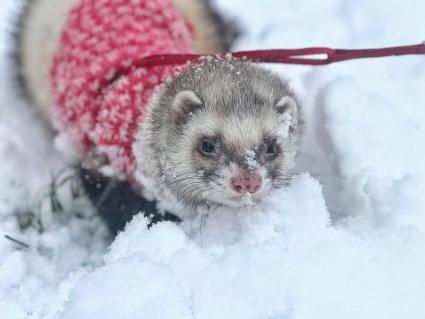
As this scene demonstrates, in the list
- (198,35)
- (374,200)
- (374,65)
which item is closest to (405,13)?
(374,65)

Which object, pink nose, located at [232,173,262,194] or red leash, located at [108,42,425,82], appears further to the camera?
red leash, located at [108,42,425,82]

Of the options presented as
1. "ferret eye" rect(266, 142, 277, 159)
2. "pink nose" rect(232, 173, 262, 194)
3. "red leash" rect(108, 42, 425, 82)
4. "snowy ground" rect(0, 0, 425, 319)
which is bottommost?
"snowy ground" rect(0, 0, 425, 319)

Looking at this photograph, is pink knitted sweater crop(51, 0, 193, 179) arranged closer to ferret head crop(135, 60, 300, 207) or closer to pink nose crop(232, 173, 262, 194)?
ferret head crop(135, 60, 300, 207)

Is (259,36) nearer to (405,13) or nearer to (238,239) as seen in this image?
(405,13)

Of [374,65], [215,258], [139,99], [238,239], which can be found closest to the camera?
[215,258]

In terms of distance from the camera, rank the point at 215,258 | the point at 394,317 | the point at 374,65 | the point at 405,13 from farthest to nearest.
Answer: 1. the point at 405,13
2. the point at 374,65
3. the point at 215,258
4. the point at 394,317

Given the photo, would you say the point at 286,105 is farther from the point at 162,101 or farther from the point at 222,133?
the point at 162,101

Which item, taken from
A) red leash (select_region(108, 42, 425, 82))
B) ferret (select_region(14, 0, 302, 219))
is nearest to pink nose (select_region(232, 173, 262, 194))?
ferret (select_region(14, 0, 302, 219))
